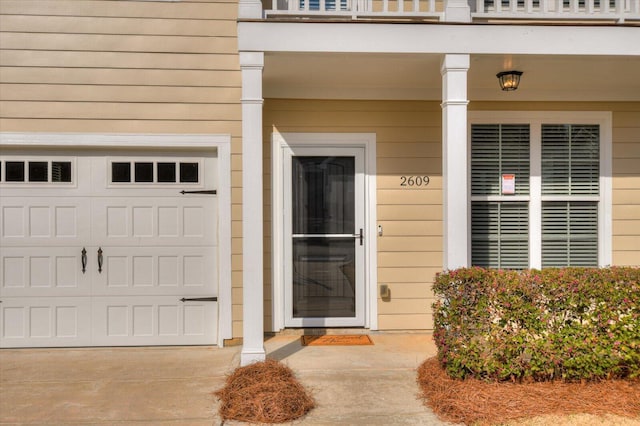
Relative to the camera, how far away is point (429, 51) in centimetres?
455

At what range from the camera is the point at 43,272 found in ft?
17.7

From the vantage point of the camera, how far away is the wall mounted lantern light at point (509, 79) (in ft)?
16.6

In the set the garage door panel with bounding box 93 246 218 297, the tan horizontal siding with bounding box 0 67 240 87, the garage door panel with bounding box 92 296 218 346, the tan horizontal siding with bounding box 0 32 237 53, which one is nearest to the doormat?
the garage door panel with bounding box 92 296 218 346

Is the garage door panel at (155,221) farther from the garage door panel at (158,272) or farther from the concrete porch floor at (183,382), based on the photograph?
the concrete porch floor at (183,382)

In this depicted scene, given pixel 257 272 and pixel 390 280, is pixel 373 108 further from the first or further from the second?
pixel 257 272

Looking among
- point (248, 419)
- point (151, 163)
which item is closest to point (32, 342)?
point (151, 163)

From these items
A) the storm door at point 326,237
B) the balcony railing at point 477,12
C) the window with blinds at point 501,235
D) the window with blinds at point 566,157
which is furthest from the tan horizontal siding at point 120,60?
the window with blinds at point 566,157

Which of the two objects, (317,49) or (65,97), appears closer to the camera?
(317,49)

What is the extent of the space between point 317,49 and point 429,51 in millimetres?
914

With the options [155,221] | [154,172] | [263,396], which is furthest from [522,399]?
[154,172]

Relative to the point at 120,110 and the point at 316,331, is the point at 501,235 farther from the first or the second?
the point at 120,110

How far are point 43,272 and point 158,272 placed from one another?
3.59 ft

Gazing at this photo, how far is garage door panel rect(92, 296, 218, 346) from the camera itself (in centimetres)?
544

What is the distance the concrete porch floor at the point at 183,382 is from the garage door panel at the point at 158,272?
1.88 ft
